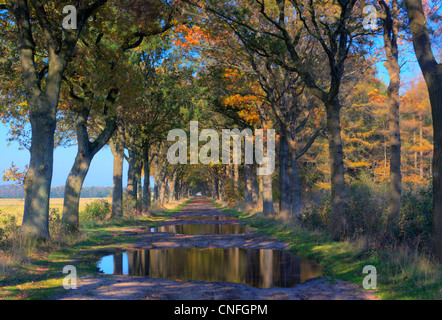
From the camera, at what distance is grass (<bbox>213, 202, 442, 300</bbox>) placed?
7.74 m

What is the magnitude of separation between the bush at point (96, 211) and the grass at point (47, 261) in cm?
932

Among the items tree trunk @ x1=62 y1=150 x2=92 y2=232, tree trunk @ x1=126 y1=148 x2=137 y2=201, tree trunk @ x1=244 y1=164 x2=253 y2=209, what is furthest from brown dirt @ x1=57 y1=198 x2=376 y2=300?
tree trunk @ x1=244 y1=164 x2=253 y2=209

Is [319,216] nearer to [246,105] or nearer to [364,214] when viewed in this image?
[364,214]

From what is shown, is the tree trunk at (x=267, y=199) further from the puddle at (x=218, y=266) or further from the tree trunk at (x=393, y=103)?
the tree trunk at (x=393, y=103)

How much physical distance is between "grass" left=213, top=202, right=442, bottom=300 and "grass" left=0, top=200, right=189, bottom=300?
654 centimetres

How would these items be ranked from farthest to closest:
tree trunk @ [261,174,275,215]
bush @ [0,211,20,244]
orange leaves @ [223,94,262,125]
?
1. tree trunk @ [261,174,275,215]
2. orange leaves @ [223,94,262,125]
3. bush @ [0,211,20,244]

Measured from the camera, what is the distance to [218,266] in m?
11.8

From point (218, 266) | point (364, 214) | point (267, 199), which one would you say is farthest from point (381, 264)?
point (267, 199)

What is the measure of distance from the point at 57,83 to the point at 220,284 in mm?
9818

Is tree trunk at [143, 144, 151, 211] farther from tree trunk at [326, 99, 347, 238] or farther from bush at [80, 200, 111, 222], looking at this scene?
tree trunk at [326, 99, 347, 238]

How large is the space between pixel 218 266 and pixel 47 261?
497 centimetres

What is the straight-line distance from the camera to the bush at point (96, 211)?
2805 cm

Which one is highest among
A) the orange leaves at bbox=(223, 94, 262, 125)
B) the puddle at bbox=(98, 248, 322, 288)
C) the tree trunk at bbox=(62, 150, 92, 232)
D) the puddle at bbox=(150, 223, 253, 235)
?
the orange leaves at bbox=(223, 94, 262, 125)

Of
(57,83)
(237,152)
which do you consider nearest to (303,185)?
(237,152)
